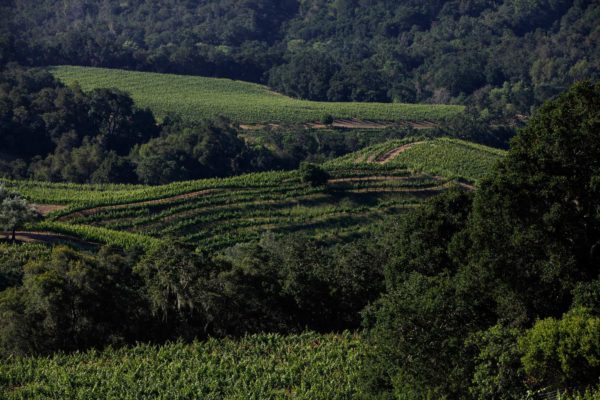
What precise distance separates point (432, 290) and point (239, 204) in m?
40.9

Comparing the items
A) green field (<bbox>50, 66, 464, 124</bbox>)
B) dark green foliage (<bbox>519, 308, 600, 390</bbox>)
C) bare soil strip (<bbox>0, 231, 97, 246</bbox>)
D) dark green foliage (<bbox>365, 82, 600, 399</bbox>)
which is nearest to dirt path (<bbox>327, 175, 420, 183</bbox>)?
bare soil strip (<bbox>0, 231, 97, 246</bbox>)

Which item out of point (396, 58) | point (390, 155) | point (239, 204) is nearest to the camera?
point (239, 204)

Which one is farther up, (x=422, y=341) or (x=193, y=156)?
(x=422, y=341)

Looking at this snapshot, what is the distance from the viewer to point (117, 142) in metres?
103

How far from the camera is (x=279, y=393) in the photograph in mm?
31031

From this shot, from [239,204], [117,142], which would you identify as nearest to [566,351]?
[239,204]

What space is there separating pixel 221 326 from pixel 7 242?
2014cm

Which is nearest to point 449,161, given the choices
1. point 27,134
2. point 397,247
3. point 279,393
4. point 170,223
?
point 170,223

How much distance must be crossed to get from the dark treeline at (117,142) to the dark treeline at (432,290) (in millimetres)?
46035

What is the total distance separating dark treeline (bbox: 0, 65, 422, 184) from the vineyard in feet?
179

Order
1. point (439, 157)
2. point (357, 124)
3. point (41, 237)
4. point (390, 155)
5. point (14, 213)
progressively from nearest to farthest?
point (14, 213) → point (41, 237) → point (439, 157) → point (390, 155) → point (357, 124)

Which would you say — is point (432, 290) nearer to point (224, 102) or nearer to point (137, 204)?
point (137, 204)

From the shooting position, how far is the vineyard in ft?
103

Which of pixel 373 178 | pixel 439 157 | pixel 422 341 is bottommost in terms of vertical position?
pixel 373 178
